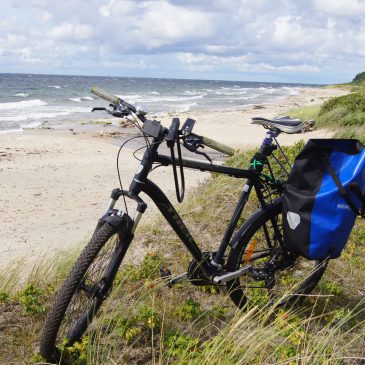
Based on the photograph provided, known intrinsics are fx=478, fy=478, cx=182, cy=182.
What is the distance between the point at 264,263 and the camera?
12.0 ft

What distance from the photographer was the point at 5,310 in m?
3.41

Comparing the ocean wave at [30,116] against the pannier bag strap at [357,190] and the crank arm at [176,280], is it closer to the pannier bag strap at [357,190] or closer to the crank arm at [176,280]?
the crank arm at [176,280]

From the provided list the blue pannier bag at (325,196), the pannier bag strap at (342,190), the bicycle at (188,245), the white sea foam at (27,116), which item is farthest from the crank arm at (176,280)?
the white sea foam at (27,116)

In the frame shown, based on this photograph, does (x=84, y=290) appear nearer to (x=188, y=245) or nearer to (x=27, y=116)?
(x=188, y=245)

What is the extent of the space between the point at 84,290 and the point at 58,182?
8.72m

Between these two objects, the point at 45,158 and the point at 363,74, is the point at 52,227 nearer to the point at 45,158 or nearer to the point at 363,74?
the point at 45,158

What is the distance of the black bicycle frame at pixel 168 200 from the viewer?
2.81 meters

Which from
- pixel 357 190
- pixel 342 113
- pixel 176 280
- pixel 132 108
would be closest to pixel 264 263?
pixel 176 280

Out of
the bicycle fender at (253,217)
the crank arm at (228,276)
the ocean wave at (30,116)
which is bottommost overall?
the ocean wave at (30,116)

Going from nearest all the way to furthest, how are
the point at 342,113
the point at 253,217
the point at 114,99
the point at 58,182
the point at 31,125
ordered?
the point at 114,99 < the point at 253,217 < the point at 58,182 < the point at 342,113 < the point at 31,125

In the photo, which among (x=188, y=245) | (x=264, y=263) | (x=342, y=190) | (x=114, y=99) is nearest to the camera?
(x=114, y=99)

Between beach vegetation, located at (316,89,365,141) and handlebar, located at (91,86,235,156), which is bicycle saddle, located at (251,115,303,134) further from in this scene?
beach vegetation, located at (316,89,365,141)

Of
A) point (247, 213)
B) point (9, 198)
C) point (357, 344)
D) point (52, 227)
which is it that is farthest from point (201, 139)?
point (9, 198)

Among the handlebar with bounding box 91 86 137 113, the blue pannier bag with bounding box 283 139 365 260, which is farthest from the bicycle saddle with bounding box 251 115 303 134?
the handlebar with bounding box 91 86 137 113
